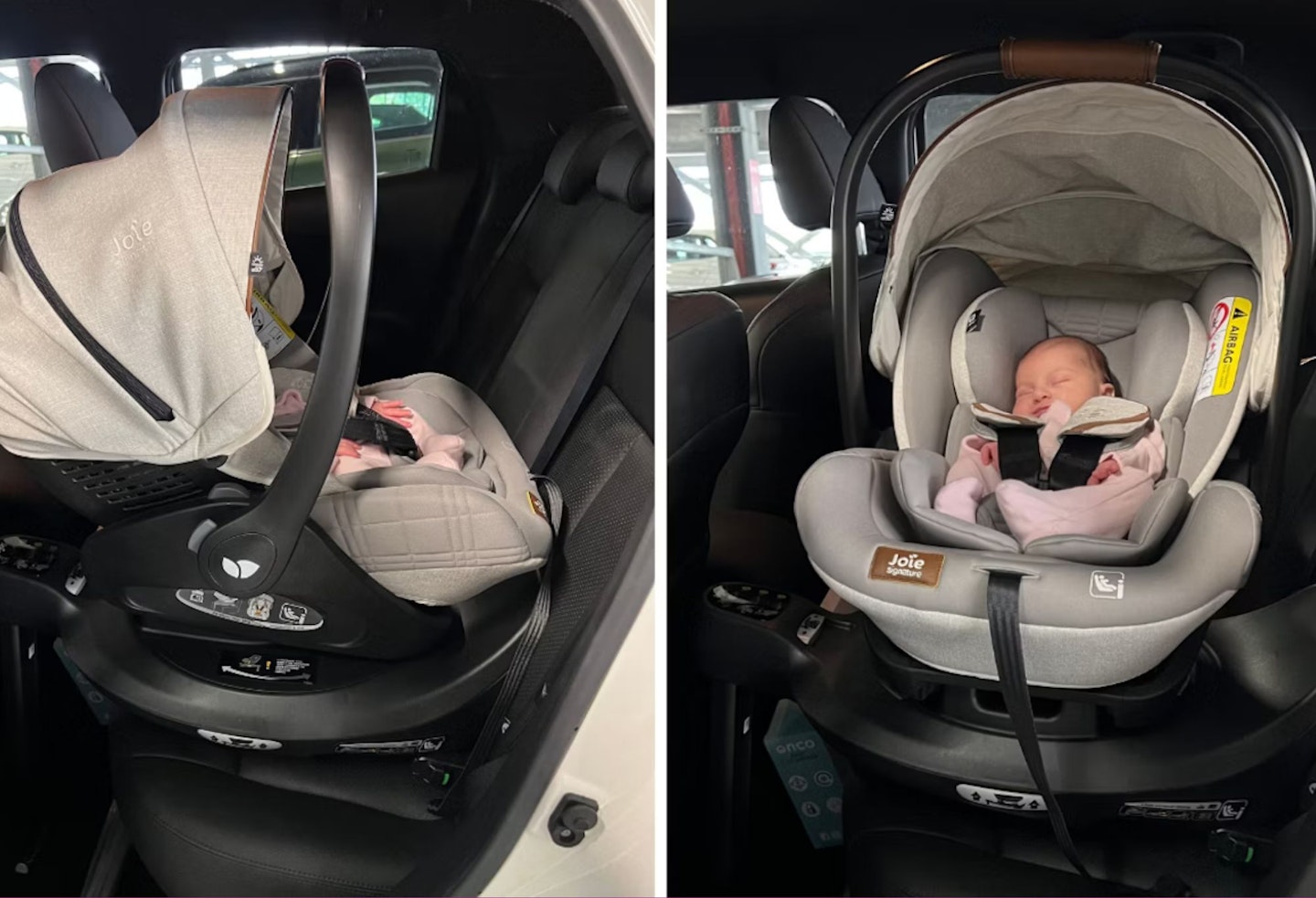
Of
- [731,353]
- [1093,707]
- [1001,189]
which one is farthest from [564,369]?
[1093,707]

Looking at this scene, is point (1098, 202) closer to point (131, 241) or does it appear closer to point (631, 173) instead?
point (631, 173)

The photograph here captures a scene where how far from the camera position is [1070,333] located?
1.84m

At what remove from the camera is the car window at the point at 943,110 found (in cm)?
245

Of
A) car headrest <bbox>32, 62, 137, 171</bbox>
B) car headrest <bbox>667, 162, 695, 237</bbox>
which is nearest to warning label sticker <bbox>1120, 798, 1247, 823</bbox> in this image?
car headrest <bbox>667, 162, 695, 237</bbox>

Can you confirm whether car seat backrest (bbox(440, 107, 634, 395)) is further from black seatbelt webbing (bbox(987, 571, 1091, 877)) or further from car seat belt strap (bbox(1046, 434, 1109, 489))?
black seatbelt webbing (bbox(987, 571, 1091, 877))

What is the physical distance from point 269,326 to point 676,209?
0.60 meters

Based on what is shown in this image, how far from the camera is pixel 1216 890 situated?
1.30m

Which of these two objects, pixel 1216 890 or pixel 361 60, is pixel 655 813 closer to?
pixel 1216 890

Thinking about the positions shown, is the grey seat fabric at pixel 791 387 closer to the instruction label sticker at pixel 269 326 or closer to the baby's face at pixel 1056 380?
the baby's face at pixel 1056 380

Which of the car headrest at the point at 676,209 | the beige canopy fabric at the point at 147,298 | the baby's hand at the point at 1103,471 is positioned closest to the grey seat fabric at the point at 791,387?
the car headrest at the point at 676,209

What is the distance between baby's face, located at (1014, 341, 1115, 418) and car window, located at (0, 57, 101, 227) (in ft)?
5.25

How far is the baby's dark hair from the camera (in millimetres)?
1731

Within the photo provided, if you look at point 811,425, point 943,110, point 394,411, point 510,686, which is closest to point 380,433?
point 394,411

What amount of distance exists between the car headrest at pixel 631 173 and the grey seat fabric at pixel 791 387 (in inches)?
21.8
